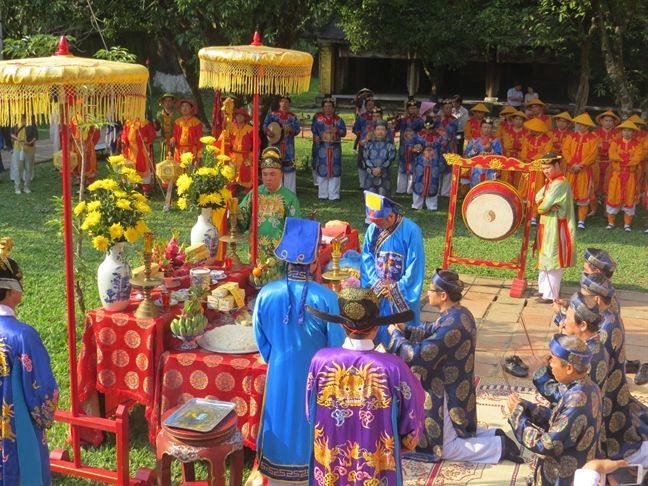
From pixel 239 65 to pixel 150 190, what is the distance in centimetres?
937

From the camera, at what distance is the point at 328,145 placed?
15836 millimetres

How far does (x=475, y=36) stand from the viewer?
67.5 feet

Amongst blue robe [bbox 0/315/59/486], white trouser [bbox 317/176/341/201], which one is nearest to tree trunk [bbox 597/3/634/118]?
white trouser [bbox 317/176/341/201]

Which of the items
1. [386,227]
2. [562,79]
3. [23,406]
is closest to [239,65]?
[386,227]

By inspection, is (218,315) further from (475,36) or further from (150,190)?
(475,36)

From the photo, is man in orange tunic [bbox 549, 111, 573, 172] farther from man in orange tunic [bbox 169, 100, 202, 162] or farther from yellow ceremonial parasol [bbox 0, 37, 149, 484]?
yellow ceremonial parasol [bbox 0, 37, 149, 484]

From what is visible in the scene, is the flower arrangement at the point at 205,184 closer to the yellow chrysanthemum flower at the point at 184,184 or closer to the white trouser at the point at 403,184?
the yellow chrysanthemum flower at the point at 184,184

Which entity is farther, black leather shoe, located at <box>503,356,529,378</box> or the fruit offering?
black leather shoe, located at <box>503,356,529,378</box>

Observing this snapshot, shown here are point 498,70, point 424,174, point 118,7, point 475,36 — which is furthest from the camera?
point 498,70

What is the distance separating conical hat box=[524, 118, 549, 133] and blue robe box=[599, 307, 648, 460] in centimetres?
974

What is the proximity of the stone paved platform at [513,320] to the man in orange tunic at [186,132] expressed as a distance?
6229 millimetres

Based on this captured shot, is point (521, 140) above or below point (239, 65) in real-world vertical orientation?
below

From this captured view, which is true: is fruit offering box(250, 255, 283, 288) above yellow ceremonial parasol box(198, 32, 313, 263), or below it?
below

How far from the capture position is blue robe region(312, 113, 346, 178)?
15641mm
